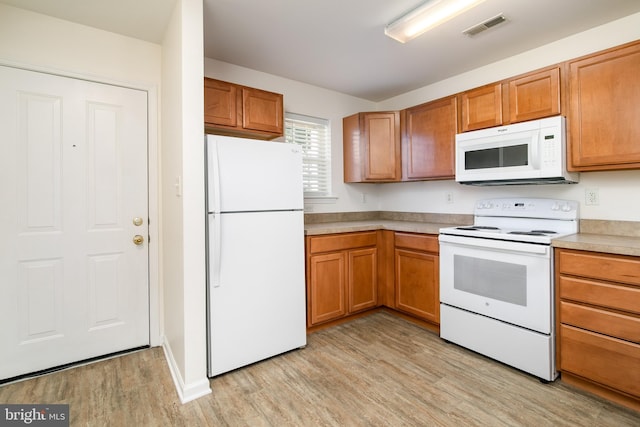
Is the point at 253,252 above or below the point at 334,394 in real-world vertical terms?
above

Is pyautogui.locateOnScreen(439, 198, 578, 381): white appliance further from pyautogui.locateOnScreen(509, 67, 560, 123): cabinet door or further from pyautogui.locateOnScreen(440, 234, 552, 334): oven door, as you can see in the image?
pyautogui.locateOnScreen(509, 67, 560, 123): cabinet door

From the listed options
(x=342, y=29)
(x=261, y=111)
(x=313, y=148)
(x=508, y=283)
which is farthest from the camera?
(x=313, y=148)

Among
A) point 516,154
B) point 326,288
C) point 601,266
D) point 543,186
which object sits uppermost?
point 516,154

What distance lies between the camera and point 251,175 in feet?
7.18

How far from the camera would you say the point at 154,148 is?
252 centimetres

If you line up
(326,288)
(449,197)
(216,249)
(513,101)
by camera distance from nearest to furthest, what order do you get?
(216,249)
(513,101)
(326,288)
(449,197)

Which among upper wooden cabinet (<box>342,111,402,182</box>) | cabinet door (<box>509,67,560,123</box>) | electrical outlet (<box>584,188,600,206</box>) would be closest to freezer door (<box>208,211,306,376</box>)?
upper wooden cabinet (<box>342,111,402,182</box>)

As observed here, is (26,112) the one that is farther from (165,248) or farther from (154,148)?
(165,248)

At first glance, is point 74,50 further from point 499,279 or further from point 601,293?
point 601,293

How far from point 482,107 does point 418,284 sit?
1.67 metres

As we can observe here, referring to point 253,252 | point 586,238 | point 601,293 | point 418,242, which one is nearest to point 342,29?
point 253,252

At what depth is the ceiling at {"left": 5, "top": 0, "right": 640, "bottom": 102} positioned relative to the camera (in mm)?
2016

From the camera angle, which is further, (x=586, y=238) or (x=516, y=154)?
(x=516, y=154)

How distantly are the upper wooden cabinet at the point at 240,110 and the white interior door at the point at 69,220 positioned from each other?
56 centimetres
